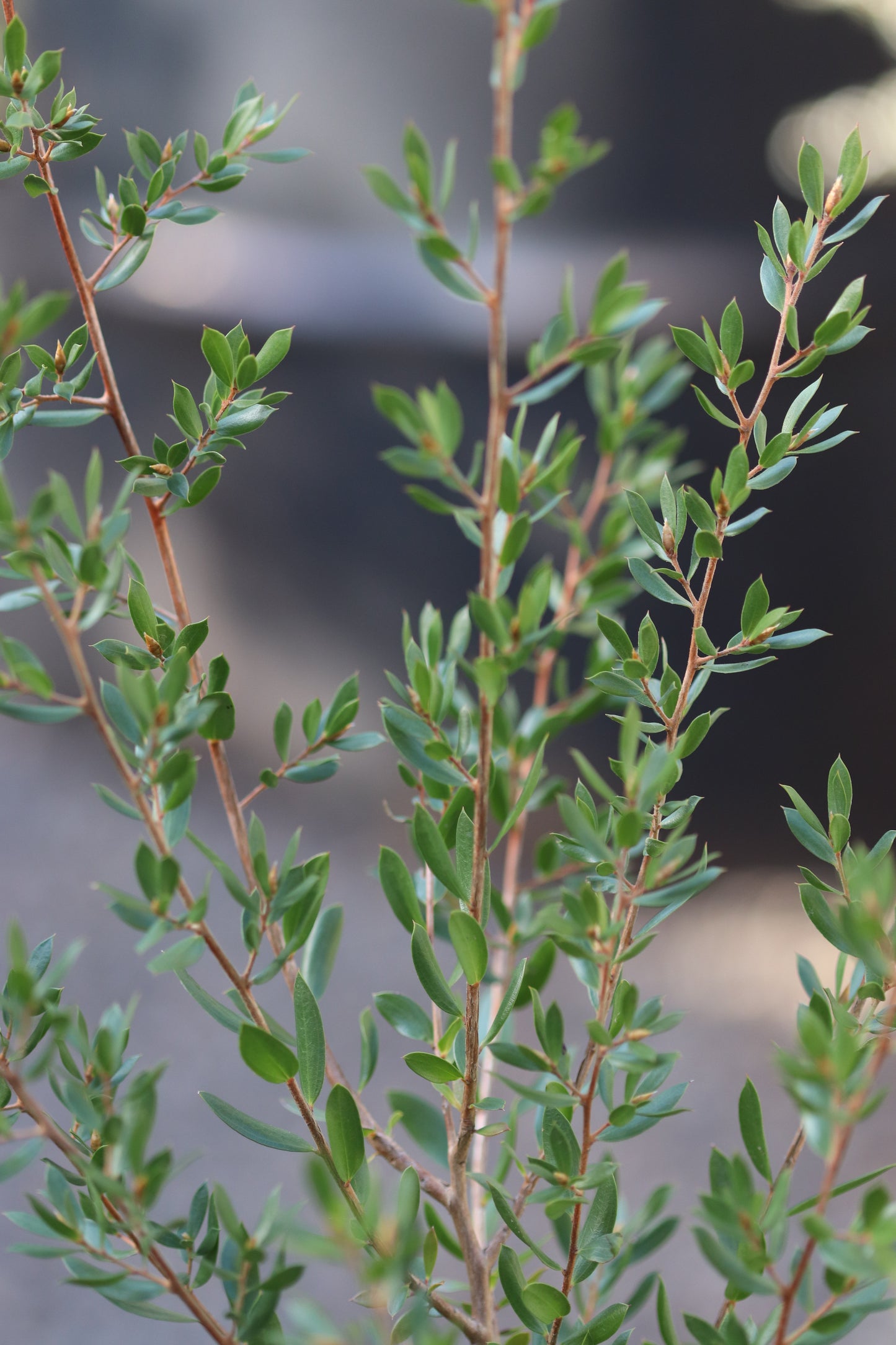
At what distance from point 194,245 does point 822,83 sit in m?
0.67

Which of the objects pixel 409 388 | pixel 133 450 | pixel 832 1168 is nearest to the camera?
pixel 832 1168

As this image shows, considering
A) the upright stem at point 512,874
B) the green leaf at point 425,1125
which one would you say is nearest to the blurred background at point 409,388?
the upright stem at point 512,874

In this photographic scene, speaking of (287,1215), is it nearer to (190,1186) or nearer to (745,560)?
(190,1186)

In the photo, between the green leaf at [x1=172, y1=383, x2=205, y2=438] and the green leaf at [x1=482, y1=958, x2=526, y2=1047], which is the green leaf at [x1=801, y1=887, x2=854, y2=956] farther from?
the green leaf at [x1=172, y1=383, x2=205, y2=438]

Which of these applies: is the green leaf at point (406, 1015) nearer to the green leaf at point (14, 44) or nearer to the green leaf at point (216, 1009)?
the green leaf at point (216, 1009)

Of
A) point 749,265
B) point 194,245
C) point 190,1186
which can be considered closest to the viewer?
point 190,1186

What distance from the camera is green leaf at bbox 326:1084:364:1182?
0.23 meters

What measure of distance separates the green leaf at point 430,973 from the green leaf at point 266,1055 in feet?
0.10

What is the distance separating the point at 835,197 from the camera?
0.25 meters

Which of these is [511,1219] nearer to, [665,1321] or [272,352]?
[665,1321]

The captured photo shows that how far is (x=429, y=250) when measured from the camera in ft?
0.61

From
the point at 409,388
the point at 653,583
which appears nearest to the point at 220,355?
the point at 653,583

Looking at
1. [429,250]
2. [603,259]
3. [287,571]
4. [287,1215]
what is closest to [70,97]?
[429,250]

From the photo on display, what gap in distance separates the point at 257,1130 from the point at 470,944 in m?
0.07
